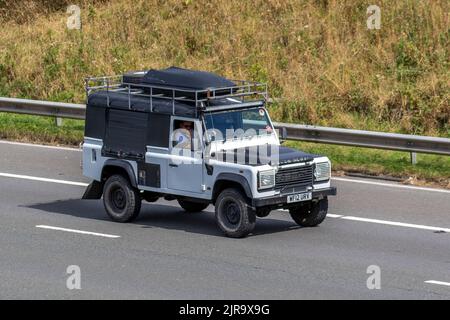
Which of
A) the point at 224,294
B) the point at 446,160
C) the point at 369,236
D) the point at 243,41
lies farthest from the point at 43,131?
the point at 224,294

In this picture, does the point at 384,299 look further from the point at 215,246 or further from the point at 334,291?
the point at 215,246

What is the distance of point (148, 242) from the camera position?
15641 millimetres

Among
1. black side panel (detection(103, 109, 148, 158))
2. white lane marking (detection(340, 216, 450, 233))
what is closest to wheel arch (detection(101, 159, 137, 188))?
black side panel (detection(103, 109, 148, 158))

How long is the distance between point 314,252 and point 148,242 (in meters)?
2.28

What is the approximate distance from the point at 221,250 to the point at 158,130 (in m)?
2.27

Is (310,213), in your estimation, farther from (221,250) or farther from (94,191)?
(94,191)

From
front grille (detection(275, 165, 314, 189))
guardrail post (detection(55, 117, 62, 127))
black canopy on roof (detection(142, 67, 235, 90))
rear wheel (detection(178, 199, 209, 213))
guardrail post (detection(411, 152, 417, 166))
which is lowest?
rear wheel (detection(178, 199, 209, 213))

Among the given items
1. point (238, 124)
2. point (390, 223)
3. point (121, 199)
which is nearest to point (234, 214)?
point (238, 124)

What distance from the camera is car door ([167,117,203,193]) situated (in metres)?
16.0

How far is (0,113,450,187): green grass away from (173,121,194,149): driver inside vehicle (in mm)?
5184

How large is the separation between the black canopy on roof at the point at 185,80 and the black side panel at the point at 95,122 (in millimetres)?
910

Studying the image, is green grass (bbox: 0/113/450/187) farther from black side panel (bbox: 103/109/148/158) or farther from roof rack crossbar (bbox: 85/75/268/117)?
black side panel (bbox: 103/109/148/158)

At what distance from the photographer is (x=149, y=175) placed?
16.5 metres
